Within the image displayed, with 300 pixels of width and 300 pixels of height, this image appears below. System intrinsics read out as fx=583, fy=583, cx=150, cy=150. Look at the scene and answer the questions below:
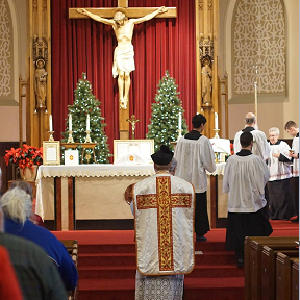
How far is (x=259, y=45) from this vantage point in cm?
1308

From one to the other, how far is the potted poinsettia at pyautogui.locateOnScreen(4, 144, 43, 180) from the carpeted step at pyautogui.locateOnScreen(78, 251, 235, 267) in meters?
2.76

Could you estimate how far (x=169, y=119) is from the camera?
11039mm

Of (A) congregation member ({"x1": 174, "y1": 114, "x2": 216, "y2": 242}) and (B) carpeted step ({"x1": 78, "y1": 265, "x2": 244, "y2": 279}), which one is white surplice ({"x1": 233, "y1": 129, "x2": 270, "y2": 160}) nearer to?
(A) congregation member ({"x1": 174, "y1": 114, "x2": 216, "y2": 242})

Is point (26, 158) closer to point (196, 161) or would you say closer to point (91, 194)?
point (91, 194)

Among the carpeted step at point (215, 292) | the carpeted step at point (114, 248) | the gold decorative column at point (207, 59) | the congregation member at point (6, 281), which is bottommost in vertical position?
the carpeted step at point (215, 292)

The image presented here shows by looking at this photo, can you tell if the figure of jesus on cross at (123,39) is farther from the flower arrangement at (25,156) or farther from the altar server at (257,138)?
the altar server at (257,138)

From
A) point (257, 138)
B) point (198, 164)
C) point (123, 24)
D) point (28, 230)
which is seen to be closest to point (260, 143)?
point (257, 138)

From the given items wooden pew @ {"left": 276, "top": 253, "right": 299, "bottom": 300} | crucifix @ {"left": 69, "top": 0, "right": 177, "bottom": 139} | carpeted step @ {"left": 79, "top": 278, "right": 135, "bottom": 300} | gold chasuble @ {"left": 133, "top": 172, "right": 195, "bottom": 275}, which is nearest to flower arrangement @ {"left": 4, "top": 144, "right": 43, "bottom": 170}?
crucifix @ {"left": 69, "top": 0, "right": 177, "bottom": 139}

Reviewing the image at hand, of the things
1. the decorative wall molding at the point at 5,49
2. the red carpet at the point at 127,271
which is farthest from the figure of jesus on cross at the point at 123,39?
the red carpet at the point at 127,271

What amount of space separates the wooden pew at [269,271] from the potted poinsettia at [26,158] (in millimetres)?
5404

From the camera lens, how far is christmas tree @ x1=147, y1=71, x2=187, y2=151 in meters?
10.9

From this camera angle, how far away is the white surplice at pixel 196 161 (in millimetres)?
6906

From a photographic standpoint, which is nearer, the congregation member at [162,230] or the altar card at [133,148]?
the congregation member at [162,230]

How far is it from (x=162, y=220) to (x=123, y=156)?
4.40 m
